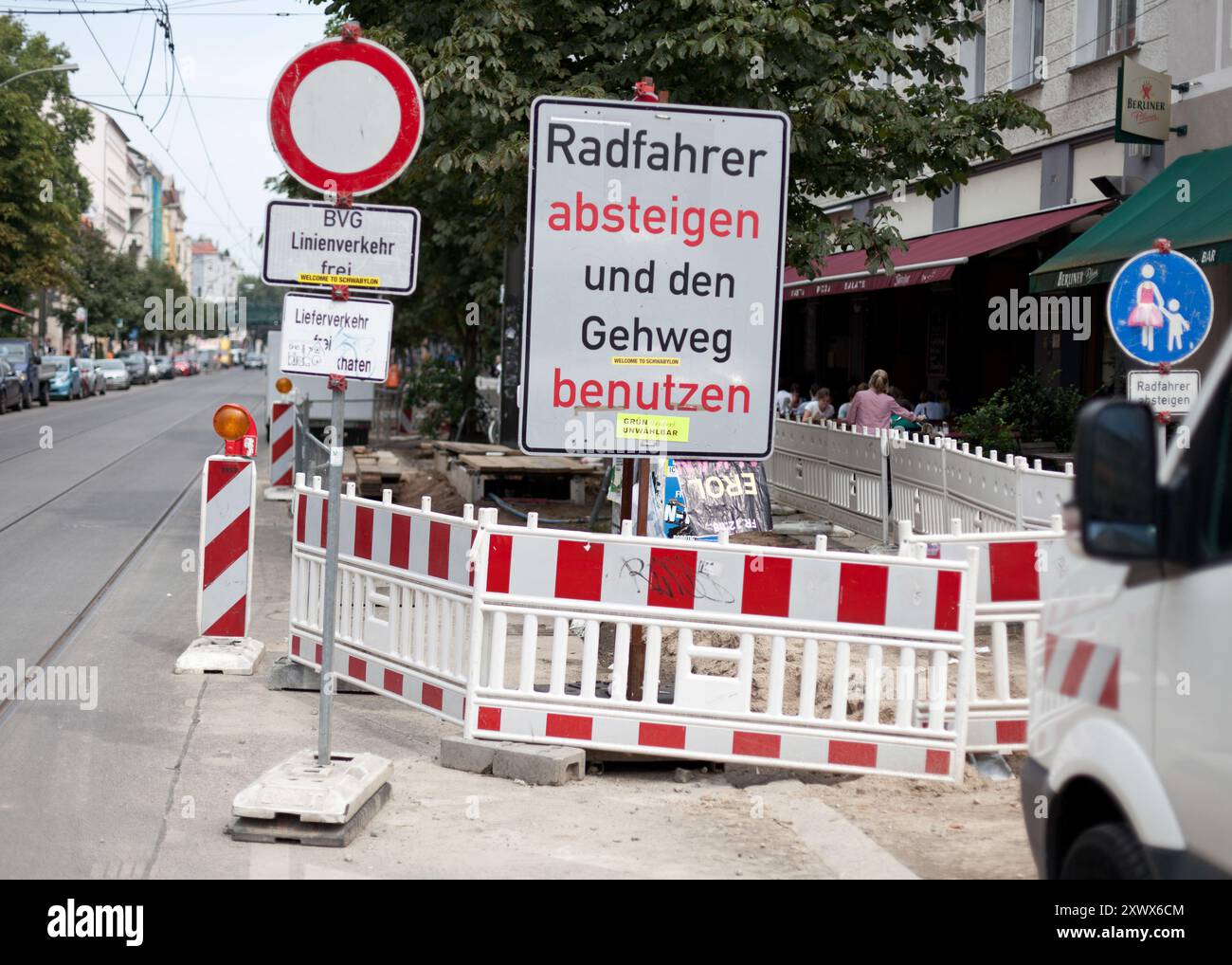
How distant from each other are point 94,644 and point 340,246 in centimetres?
474

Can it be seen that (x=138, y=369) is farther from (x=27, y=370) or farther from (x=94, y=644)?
(x=94, y=644)

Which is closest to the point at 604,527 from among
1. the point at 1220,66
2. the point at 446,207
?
the point at 1220,66

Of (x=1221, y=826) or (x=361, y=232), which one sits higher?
(x=361, y=232)

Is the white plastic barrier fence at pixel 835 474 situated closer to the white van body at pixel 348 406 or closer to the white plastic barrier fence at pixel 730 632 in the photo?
the white plastic barrier fence at pixel 730 632

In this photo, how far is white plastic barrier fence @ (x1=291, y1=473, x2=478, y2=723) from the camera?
723cm

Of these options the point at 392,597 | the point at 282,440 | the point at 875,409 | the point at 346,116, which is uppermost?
the point at 346,116

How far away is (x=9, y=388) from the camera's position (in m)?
41.6

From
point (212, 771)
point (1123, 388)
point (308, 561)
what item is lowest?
point (212, 771)

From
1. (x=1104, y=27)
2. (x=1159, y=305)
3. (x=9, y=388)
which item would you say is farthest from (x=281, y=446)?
(x=9, y=388)

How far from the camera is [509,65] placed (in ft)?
48.3

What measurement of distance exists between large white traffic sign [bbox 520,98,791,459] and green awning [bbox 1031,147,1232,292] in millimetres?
8773
